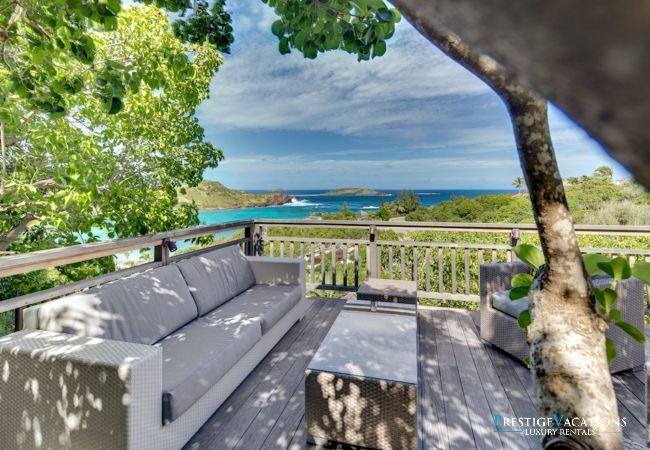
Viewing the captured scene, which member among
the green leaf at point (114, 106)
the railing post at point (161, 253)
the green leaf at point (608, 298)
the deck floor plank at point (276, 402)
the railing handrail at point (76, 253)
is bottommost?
the deck floor plank at point (276, 402)

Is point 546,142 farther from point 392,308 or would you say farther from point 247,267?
point 247,267

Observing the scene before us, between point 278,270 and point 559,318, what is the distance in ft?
11.2

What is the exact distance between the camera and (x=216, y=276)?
3275 mm

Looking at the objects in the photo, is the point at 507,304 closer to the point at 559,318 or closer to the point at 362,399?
the point at 362,399

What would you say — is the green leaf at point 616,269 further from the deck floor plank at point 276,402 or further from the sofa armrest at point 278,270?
the sofa armrest at point 278,270

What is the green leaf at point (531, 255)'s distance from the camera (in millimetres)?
840

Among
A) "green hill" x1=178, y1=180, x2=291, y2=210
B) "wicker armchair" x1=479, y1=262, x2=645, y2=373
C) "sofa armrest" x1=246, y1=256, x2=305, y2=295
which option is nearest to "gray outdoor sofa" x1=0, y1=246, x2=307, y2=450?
"sofa armrest" x1=246, y1=256, x2=305, y2=295

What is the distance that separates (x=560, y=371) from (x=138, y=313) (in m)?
2.39

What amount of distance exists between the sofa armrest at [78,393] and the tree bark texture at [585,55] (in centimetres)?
177

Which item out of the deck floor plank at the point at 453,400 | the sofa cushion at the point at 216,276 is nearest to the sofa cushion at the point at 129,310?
the sofa cushion at the point at 216,276

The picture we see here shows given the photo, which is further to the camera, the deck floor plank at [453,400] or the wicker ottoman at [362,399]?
the deck floor plank at [453,400]

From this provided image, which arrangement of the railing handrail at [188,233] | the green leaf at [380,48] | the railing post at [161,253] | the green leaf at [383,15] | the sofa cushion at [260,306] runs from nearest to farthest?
the green leaf at [383,15] → the green leaf at [380,48] → the railing handrail at [188,233] → the sofa cushion at [260,306] → the railing post at [161,253]

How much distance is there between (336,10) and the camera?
1.63 meters

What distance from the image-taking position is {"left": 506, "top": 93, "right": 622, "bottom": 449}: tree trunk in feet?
1.81
